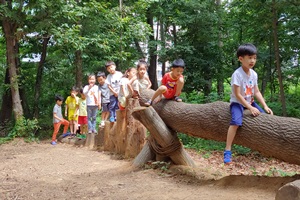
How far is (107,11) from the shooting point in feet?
35.8

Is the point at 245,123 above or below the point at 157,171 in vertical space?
above

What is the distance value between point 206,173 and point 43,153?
4906mm

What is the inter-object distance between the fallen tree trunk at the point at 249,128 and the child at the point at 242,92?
0.10m

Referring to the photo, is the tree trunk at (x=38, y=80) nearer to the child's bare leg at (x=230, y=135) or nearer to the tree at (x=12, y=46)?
the tree at (x=12, y=46)

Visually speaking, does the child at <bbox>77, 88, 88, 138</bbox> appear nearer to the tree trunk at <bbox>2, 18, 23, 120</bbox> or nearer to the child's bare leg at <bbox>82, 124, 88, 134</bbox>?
the child's bare leg at <bbox>82, 124, 88, 134</bbox>

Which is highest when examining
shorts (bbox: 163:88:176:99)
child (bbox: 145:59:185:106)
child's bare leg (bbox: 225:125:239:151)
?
child (bbox: 145:59:185:106)

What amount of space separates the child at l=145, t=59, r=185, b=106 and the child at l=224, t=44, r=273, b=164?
1.15 meters

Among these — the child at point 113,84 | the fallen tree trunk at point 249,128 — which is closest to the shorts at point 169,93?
the fallen tree trunk at point 249,128

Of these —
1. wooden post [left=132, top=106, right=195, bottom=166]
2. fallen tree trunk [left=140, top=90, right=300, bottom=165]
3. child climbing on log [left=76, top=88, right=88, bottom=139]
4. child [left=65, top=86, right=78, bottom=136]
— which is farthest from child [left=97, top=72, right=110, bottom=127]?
fallen tree trunk [left=140, top=90, right=300, bottom=165]

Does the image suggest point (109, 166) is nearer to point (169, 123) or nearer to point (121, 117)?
point (121, 117)

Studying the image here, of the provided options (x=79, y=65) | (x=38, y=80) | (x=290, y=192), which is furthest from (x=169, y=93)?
(x=38, y=80)

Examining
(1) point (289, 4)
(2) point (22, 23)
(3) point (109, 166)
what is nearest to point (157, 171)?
(3) point (109, 166)

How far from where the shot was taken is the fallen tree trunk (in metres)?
3.83

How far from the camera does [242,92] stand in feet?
14.3
